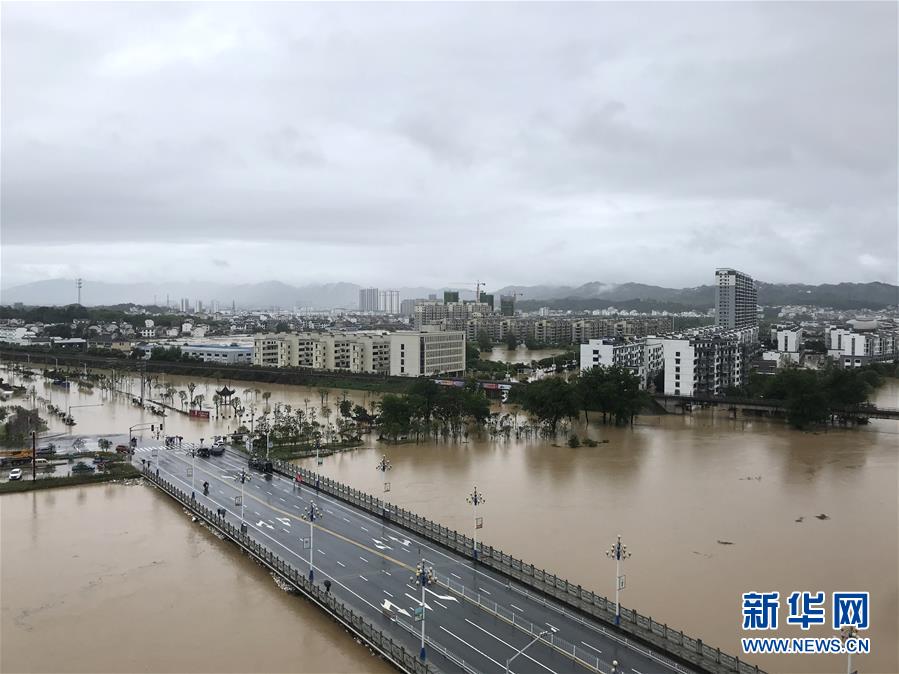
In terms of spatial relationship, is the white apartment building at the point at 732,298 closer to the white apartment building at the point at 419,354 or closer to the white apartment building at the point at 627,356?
the white apartment building at the point at 627,356

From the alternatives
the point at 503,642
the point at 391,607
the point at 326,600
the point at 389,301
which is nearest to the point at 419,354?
the point at 326,600

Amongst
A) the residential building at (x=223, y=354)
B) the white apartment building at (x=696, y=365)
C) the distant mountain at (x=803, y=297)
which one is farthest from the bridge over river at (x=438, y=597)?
the distant mountain at (x=803, y=297)

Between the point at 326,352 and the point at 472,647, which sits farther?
the point at 326,352

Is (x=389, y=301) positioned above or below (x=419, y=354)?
above

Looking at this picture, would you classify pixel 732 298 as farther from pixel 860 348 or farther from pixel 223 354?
pixel 223 354

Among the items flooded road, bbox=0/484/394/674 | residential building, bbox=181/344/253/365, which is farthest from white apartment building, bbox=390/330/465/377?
flooded road, bbox=0/484/394/674

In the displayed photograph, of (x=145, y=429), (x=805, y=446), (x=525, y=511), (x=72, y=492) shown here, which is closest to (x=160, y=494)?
(x=72, y=492)
